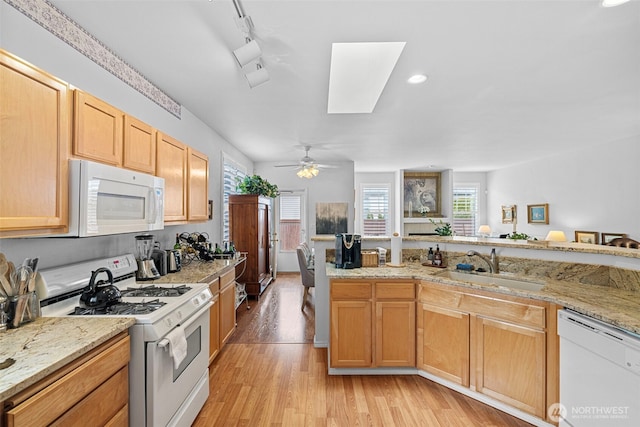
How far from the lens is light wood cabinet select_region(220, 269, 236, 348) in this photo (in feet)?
8.96

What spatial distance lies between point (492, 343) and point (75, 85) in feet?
11.1

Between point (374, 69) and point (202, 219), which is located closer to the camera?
point (374, 69)

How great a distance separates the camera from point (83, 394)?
1104 mm

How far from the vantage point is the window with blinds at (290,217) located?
664 centimetres

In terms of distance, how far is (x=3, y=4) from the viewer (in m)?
1.44

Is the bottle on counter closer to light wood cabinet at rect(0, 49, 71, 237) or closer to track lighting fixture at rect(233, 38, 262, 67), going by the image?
track lighting fixture at rect(233, 38, 262, 67)

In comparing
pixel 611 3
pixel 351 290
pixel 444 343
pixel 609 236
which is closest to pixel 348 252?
pixel 351 290

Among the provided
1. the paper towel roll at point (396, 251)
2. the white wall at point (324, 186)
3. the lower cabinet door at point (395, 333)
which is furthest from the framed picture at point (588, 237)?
the lower cabinet door at point (395, 333)

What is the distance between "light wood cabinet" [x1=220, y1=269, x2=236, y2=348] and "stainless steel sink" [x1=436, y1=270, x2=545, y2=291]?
2.07 meters

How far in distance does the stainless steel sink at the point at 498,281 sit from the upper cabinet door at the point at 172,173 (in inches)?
96.9

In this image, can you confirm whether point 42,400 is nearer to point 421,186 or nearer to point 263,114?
point 263,114

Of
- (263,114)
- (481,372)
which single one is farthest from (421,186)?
(481,372)

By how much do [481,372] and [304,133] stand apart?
3.47m

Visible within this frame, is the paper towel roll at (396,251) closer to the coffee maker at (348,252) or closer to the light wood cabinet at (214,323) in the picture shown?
the coffee maker at (348,252)
